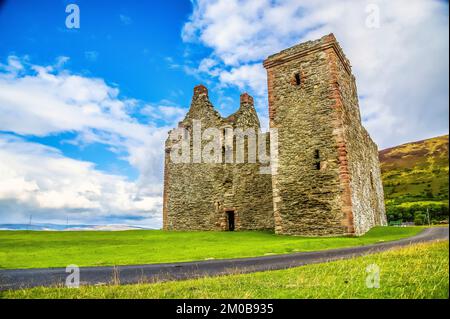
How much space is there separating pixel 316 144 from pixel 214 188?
459 inches

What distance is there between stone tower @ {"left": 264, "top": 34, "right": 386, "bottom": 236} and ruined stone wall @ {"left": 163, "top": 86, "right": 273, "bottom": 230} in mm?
5225

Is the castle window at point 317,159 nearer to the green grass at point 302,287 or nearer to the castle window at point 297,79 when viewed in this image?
the castle window at point 297,79

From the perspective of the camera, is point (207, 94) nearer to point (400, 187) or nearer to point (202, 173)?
point (202, 173)

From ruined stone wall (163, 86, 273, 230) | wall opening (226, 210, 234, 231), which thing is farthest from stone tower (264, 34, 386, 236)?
wall opening (226, 210, 234, 231)

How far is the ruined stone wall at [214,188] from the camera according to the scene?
27000 mm

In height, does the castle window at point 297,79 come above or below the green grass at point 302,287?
above

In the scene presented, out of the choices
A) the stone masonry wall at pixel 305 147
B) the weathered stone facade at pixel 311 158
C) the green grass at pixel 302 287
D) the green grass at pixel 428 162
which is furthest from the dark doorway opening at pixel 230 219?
the green grass at pixel 302 287

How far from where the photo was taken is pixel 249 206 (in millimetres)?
27266

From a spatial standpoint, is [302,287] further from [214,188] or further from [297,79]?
[214,188]

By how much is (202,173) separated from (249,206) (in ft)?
19.6

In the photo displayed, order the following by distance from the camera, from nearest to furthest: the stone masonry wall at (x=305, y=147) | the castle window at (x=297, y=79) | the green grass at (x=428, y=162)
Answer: the green grass at (x=428, y=162)
the stone masonry wall at (x=305, y=147)
the castle window at (x=297, y=79)

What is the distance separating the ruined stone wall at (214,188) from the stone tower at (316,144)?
17.1 feet
